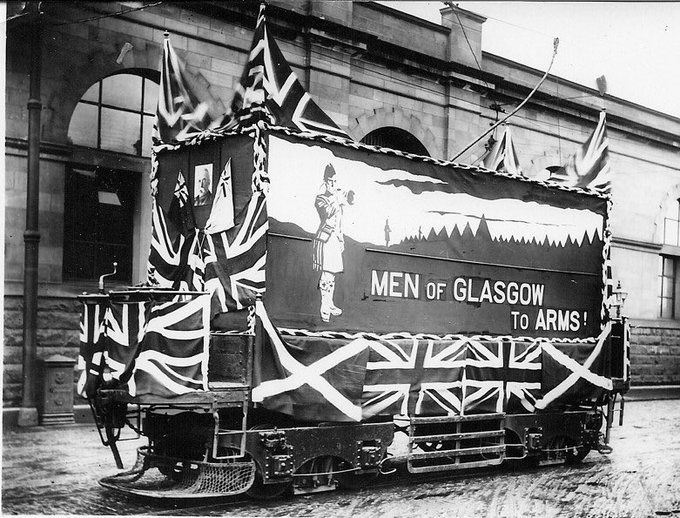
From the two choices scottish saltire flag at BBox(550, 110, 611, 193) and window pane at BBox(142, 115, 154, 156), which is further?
window pane at BBox(142, 115, 154, 156)

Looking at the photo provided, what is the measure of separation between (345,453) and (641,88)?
7001 millimetres

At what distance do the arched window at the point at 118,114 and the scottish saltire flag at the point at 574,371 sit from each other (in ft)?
26.3

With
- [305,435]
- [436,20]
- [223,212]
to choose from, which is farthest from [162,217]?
[436,20]

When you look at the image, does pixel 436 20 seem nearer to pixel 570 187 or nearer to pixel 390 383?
pixel 570 187

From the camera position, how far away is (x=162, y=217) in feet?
34.1

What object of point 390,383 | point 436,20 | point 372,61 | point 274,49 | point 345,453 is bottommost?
point 345,453

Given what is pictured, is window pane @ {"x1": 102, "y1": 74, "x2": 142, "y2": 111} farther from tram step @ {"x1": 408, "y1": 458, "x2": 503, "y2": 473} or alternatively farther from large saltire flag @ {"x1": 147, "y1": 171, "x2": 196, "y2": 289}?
tram step @ {"x1": 408, "y1": 458, "x2": 503, "y2": 473}

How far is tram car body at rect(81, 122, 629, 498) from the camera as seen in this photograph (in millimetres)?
8352

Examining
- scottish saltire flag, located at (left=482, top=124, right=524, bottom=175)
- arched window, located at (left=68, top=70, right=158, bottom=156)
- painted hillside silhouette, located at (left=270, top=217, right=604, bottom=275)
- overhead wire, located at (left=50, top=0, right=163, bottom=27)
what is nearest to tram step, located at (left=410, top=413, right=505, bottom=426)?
painted hillside silhouette, located at (left=270, top=217, right=604, bottom=275)

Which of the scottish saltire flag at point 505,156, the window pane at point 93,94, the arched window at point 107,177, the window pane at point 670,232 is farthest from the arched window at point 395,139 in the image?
the window pane at point 93,94

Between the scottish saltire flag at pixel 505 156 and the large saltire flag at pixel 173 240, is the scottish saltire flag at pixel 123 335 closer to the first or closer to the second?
the large saltire flag at pixel 173 240

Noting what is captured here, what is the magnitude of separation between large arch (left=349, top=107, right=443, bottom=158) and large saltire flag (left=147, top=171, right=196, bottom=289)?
7958mm

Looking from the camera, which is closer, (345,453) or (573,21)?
(345,453)

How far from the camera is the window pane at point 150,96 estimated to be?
14.5 metres
